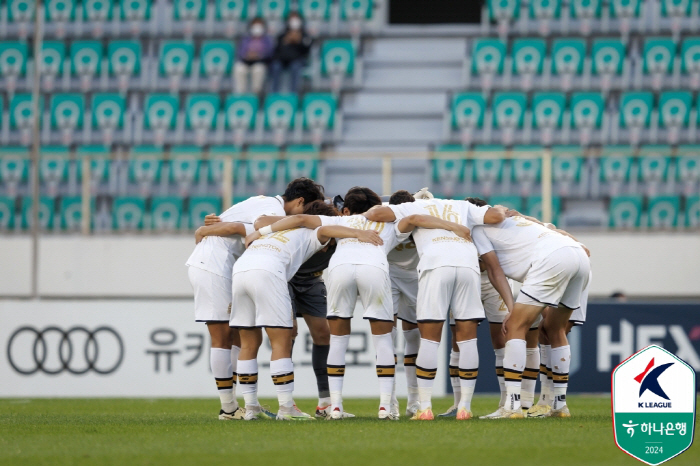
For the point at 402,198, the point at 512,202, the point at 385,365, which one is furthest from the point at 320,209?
the point at 512,202

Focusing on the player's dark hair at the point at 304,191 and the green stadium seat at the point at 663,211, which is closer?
the player's dark hair at the point at 304,191

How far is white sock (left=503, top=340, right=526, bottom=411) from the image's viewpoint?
718 centimetres

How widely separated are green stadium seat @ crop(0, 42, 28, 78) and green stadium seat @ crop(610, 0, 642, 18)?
1074 centimetres

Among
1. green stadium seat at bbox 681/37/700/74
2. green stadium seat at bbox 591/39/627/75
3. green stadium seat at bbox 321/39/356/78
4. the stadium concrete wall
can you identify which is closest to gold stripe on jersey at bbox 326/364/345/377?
the stadium concrete wall

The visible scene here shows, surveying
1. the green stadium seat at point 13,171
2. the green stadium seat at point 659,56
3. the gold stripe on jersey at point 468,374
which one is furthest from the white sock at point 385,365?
the green stadium seat at point 659,56

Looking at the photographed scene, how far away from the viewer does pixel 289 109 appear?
54.8 feet

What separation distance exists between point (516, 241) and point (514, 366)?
3.23 feet

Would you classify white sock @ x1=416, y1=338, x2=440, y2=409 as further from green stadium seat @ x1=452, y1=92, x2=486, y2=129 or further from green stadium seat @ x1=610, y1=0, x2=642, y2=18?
green stadium seat @ x1=610, y1=0, x2=642, y2=18

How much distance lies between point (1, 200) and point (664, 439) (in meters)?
12.3

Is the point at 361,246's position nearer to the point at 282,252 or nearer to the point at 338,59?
the point at 282,252

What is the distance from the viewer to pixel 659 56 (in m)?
16.8

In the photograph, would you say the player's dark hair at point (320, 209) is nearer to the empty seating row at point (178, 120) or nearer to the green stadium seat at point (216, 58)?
the empty seating row at point (178, 120)

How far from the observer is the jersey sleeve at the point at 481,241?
24.8 ft

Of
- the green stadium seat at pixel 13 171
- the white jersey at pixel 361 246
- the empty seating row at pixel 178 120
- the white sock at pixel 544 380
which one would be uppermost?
the empty seating row at pixel 178 120
